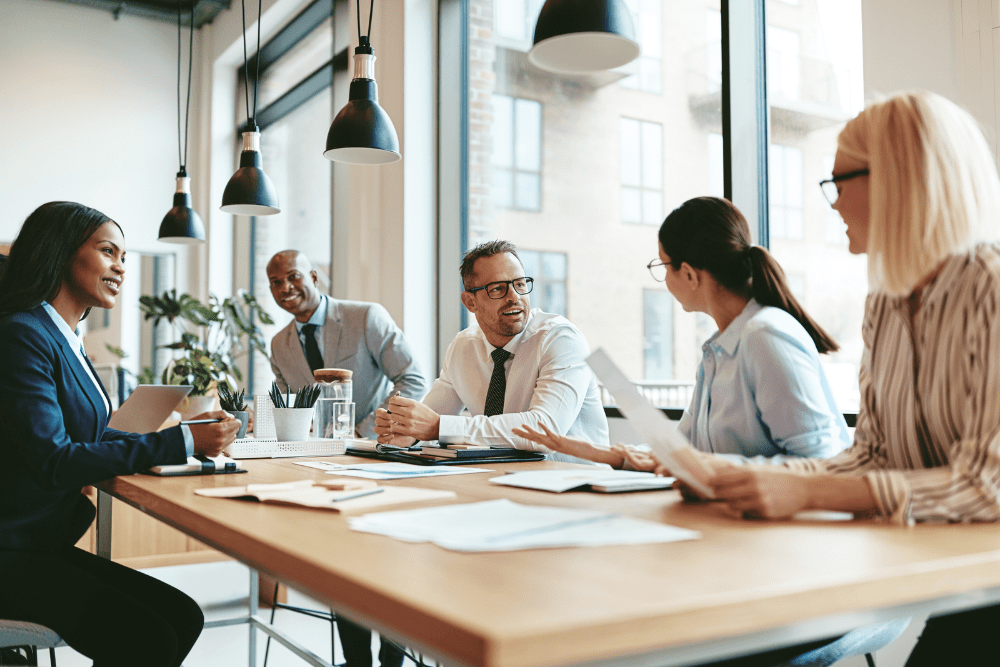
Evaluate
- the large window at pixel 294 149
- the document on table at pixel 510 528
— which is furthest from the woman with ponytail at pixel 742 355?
the large window at pixel 294 149

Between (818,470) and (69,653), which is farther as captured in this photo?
(69,653)

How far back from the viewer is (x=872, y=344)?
1390 mm

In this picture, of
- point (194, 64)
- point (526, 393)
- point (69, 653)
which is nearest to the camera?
point (526, 393)

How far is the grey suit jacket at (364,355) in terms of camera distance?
3.71 m

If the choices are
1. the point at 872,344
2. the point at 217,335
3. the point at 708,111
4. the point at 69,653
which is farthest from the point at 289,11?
the point at 872,344

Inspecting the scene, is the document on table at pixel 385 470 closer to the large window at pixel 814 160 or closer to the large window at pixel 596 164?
the large window at pixel 814 160

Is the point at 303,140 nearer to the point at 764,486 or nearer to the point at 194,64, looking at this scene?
the point at 194,64

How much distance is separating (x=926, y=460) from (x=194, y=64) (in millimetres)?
8133

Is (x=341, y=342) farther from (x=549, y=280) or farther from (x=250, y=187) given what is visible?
(x=549, y=280)

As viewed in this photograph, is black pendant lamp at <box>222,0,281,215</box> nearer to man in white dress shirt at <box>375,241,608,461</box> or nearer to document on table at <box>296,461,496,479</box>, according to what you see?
man in white dress shirt at <box>375,241,608,461</box>

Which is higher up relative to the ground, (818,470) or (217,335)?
(217,335)

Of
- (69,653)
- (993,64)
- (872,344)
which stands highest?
(993,64)

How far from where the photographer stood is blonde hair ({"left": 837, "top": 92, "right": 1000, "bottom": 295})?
118cm

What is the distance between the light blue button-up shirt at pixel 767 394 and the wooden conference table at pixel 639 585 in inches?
23.6
